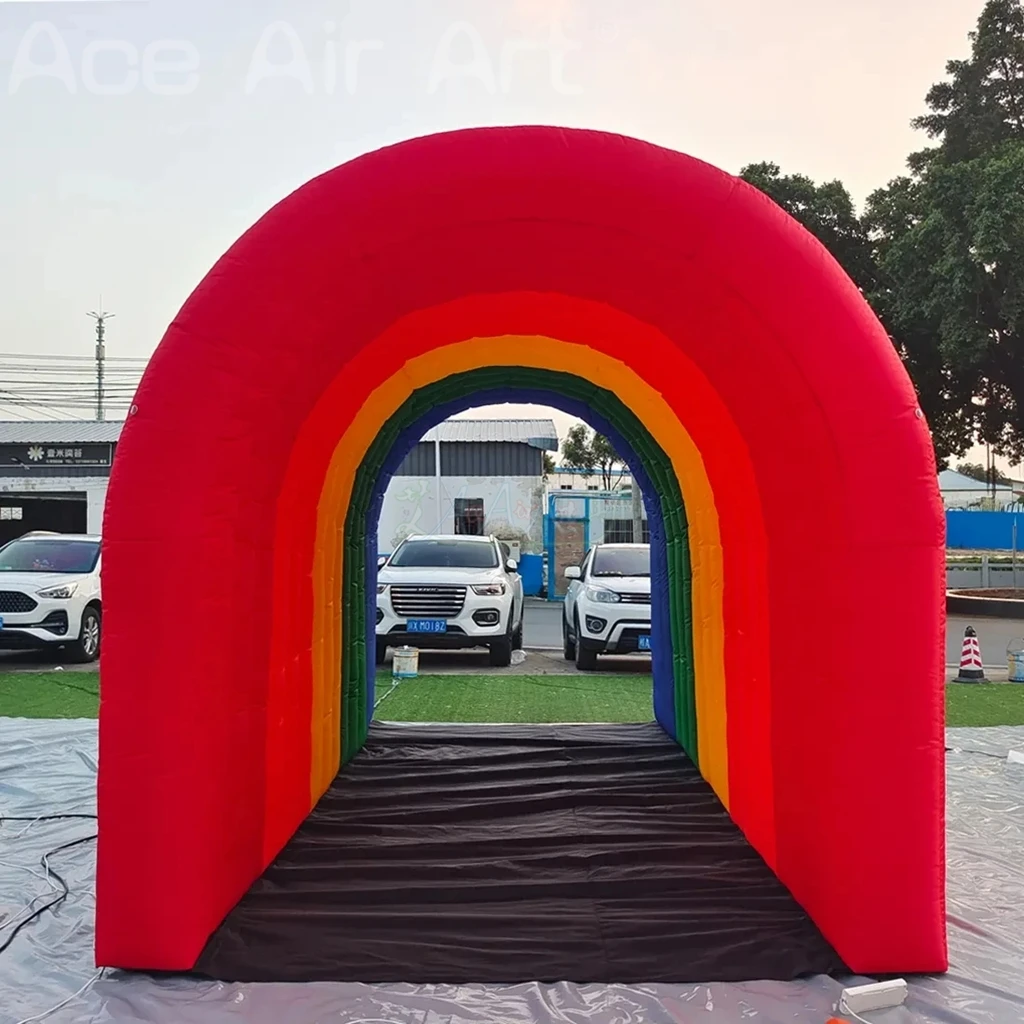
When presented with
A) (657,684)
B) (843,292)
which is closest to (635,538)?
(657,684)

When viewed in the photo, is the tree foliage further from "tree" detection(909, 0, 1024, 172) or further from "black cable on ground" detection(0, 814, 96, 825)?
"black cable on ground" detection(0, 814, 96, 825)

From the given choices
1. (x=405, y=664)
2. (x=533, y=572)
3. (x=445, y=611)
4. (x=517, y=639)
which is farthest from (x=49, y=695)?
(x=533, y=572)

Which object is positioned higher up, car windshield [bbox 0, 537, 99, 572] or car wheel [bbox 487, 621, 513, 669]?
car windshield [bbox 0, 537, 99, 572]

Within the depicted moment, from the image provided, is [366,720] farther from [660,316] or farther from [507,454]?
[507,454]

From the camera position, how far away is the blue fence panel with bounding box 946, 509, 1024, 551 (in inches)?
1371

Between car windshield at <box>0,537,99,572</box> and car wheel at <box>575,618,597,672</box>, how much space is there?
6204 millimetres

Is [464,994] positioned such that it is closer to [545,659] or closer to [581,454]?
[545,659]

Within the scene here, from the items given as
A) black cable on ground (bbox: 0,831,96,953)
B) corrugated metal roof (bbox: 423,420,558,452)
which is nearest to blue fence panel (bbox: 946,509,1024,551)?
corrugated metal roof (bbox: 423,420,558,452)

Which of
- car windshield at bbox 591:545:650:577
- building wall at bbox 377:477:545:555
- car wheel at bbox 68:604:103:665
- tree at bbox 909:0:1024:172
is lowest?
car wheel at bbox 68:604:103:665

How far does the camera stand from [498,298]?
14.3 feet

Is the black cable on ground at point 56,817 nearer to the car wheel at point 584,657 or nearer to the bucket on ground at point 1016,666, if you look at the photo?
the car wheel at point 584,657

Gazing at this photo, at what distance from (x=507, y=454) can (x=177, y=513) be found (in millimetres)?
23903

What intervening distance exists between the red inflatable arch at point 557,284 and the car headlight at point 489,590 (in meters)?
7.06

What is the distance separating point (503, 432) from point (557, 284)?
24513 mm
